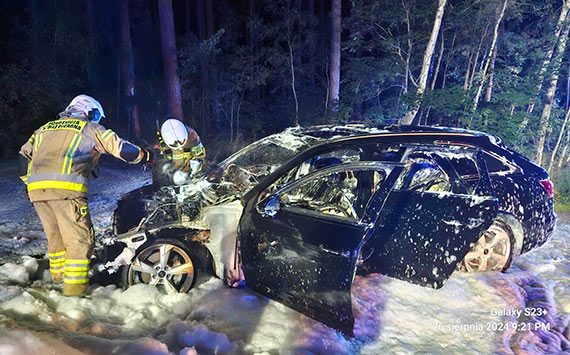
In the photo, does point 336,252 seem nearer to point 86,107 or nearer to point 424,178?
point 424,178

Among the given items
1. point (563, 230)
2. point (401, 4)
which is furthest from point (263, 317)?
point (401, 4)

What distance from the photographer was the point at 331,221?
8.12 feet

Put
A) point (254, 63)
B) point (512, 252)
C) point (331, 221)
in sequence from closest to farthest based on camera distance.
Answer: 1. point (331, 221)
2. point (512, 252)
3. point (254, 63)

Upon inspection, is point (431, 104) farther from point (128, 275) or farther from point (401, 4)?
point (128, 275)

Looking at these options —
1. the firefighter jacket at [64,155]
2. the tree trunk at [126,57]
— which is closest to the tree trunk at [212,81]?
the tree trunk at [126,57]

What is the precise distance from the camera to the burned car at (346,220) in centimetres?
248

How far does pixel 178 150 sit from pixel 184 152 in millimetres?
78

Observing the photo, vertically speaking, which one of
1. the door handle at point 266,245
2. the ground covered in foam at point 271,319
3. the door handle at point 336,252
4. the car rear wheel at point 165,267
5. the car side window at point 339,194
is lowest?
the ground covered in foam at point 271,319

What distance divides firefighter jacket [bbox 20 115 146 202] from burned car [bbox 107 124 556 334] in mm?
660

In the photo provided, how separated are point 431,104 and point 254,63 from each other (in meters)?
9.42

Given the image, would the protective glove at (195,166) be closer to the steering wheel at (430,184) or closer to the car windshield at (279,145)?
the car windshield at (279,145)

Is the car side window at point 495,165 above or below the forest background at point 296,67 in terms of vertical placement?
below

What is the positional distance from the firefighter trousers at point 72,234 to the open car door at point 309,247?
1.36 metres

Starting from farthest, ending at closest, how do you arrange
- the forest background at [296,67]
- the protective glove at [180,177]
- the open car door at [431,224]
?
the forest background at [296,67] < the protective glove at [180,177] < the open car door at [431,224]
